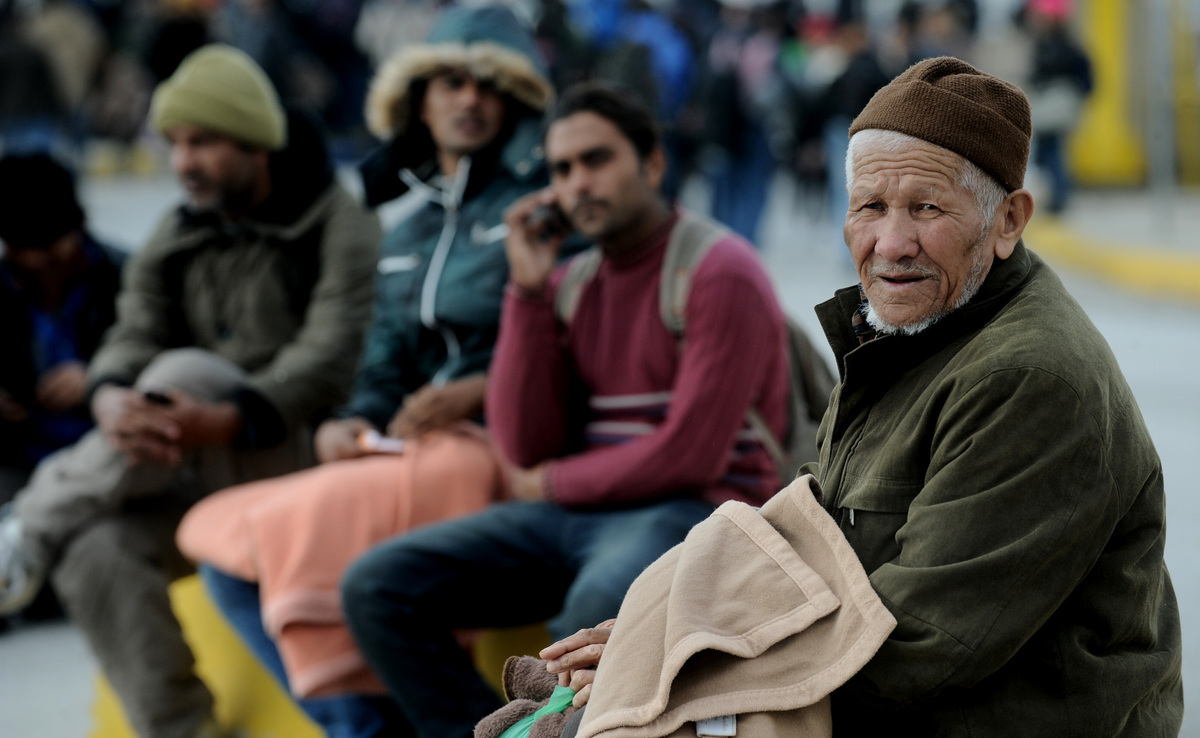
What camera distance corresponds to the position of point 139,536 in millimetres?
4145

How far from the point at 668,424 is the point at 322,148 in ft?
7.06

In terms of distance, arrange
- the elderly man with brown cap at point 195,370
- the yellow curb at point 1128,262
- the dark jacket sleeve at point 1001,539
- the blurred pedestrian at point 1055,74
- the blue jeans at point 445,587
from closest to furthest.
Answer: the dark jacket sleeve at point 1001,539 → the blue jeans at point 445,587 → the elderly man with brown cap at point 195,370 → the yellow curb at point 1128,262 → the blurred pedestrian at point 1055,74

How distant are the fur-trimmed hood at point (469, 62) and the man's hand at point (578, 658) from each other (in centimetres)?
242

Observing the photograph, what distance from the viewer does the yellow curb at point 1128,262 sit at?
10.3 metres

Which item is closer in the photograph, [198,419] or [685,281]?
[685,281]

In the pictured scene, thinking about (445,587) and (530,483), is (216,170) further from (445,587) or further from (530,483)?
(445,587)

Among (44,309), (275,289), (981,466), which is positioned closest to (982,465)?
(981,466)

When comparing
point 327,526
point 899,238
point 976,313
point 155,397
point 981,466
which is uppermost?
point 899,238

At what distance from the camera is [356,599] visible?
3332 mm

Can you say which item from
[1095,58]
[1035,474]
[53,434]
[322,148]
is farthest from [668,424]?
[1095,58]

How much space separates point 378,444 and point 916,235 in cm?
229

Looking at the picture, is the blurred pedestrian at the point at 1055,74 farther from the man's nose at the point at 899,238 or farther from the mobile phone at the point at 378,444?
the man's nose at the point at 899,238

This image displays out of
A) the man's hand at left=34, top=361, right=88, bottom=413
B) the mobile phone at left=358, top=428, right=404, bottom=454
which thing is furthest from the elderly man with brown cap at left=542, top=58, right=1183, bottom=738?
the man's hand at left=34, top=361, right=88, bottom=413

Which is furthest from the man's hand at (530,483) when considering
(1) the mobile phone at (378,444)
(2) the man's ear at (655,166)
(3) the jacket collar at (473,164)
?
(3) the jacket collar at (473,164)
